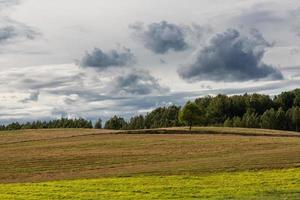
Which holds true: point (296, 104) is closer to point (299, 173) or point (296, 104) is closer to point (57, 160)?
point (57, 160)

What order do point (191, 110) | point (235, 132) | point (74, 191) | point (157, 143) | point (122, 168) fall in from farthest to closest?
point (191, 110) < point (235, 132) < point (157, 143) < point (122, 168) < point (74, 191)

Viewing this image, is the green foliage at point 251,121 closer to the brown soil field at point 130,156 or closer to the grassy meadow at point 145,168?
the brown soil field at point 130,156

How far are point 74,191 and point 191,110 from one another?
84.3 meters

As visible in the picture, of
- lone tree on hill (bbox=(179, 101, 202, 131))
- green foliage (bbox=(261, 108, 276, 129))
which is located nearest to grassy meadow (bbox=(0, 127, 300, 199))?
lone tree on hill (bbox=(179, 101, 202, 131))

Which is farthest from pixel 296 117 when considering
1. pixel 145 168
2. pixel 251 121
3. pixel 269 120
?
pixel 145 168

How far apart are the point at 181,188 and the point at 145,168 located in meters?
16.2

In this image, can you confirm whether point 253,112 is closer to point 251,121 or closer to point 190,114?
point 251,121

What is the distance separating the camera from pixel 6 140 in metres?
91.9

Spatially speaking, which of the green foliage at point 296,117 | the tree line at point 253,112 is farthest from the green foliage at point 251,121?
the green foliage at point 296,117

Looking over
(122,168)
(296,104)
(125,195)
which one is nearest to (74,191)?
(125,195)

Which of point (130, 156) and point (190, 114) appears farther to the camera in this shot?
point (190, 114)

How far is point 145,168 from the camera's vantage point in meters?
49.2

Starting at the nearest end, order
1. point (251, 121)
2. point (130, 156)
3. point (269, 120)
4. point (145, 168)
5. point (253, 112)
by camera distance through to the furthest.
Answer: point (145, 168) → point (130, 156) → point (269, 120) → point (251, 121) → point (253, 112)

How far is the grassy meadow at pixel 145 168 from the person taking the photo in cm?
3200
